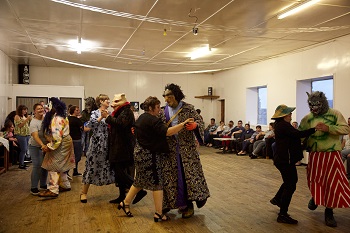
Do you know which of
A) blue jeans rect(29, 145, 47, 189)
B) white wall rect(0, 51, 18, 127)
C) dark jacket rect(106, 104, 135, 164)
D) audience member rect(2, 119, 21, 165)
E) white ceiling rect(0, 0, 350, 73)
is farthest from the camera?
white wall rect(0, 51, 18, 127)

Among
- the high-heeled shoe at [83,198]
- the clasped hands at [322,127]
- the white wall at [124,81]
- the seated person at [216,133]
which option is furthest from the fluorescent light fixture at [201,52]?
the clasped hands at [322,127]

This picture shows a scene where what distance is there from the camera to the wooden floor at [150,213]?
3580 millimetres

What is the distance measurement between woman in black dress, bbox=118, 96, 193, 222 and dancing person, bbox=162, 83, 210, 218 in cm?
12

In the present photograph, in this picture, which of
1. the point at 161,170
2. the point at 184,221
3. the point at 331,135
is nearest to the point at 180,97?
the point at 161,170

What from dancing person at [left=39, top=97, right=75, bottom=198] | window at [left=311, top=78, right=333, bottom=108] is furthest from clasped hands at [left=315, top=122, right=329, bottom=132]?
window at [left=311, top=78, right=333, bottom=108]

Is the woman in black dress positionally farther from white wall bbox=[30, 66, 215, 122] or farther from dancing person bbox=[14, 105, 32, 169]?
white wall bbox=[30, 66, 215, 122]

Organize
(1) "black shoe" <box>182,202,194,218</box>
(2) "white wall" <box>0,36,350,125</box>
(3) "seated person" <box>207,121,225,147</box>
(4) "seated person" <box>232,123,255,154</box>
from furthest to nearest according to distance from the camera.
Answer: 1. (3) "seated person" <box>207,121,225,147</box>
2. (4) "seated person" <box>232,123,255,154</box>
3. (2) "white wall" <box>0,36,350,125</box>
4. (1) "black shoe" <box>182,202,194,218</box>

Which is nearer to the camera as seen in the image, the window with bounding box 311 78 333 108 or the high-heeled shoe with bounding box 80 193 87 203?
the high-heeled shoe with bounding box 80 193 87 203

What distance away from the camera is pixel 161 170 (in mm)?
3727

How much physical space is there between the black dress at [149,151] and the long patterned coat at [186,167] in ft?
0.35

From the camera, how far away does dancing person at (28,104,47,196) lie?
189 inches

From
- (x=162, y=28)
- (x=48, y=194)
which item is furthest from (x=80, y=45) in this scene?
(x=48, y=194)

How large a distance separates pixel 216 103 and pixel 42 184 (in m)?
10.5

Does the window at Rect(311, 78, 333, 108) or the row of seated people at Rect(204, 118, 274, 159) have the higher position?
the window at Rect(311, 78, 333, 108)
